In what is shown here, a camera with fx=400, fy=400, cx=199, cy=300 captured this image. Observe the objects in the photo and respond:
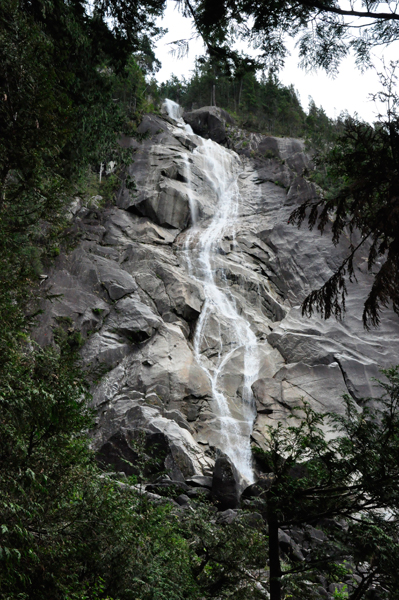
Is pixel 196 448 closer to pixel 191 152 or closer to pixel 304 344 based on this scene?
pixel 304 344

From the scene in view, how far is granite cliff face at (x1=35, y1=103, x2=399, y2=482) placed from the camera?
14.1 meters

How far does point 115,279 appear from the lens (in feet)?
62.1

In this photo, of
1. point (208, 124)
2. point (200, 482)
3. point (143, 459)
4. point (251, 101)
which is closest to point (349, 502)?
point (143, 459)

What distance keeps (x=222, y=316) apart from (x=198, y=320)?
1.30 meters

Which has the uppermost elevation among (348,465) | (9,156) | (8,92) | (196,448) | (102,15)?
(102,15)

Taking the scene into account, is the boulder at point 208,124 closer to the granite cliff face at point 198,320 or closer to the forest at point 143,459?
the granite cliff face at point 198,320

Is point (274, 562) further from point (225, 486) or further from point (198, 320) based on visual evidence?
point (198, 320)

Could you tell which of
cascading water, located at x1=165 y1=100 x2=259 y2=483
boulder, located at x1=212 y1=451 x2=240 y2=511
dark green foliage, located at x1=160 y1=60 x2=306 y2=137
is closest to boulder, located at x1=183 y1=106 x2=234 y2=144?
cascading water, located at x1=165 y1=100 x2=259 y2=483

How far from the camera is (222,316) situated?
786 inches

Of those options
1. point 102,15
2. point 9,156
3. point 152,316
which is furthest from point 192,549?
point 152,316

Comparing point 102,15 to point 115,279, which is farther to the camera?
point 115,279

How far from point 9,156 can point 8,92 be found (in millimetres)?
886

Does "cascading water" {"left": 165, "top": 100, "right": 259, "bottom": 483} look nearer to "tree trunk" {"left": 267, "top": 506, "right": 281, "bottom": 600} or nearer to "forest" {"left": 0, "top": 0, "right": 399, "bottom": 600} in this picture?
"forest" {"left": 0, "top": 0, "right": 399, "bottom": 600}

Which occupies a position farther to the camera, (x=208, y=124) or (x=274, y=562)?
(x=208, y=124)
